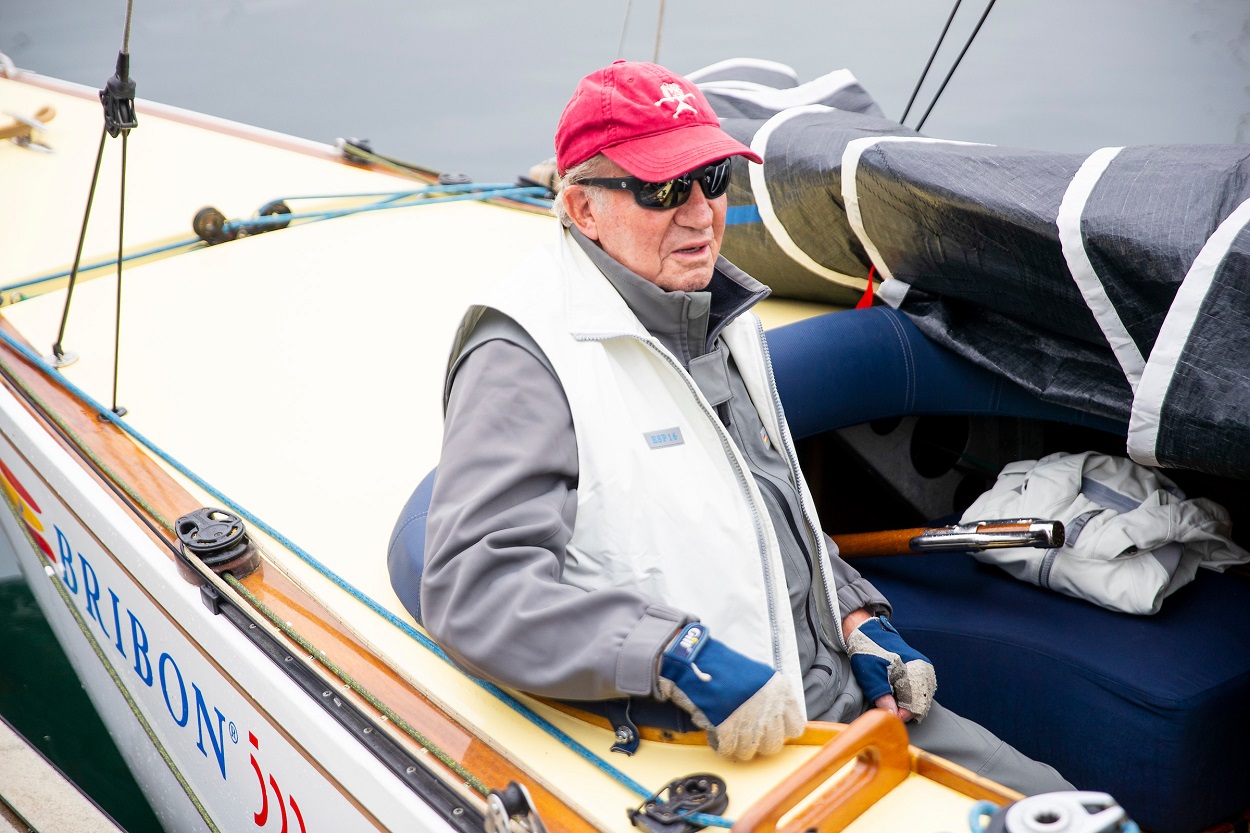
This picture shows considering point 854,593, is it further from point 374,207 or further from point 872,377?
point 374,207

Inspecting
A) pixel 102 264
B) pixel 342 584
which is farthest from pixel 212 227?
pixel 342 584

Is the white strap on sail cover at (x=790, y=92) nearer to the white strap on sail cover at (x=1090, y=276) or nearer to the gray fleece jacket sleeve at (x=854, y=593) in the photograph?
the white strap on sail cover at (x=1090, y=276)

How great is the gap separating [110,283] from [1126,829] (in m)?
2.60

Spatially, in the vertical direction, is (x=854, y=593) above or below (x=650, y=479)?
below

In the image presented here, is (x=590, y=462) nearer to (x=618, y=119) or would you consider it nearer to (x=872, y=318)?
(x=618, y=119)

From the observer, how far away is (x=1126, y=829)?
98 centimetres

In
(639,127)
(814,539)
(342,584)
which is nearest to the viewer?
(639,127)

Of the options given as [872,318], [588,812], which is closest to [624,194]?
[588,812]

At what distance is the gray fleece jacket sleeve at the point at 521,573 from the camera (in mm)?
1162

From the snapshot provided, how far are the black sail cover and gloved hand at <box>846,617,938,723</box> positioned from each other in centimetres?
49

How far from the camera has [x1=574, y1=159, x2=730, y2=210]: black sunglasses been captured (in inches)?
57.0

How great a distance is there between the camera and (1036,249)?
1.82 m

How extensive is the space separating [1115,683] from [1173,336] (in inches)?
22.9

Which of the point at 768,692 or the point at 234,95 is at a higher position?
the point at 234,95
